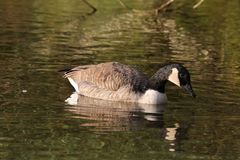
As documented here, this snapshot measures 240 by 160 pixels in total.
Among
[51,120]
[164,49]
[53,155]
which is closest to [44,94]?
[51,120]

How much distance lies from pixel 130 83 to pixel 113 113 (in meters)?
1.54

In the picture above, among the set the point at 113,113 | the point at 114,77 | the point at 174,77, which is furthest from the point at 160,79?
the point at 113,113

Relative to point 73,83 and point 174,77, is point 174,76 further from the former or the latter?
point 73,83

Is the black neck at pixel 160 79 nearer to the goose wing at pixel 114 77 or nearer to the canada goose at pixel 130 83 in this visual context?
the canada goose at pixel 130 83

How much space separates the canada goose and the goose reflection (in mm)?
164

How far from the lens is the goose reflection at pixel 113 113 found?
49.5 feet

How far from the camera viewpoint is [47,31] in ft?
86.8

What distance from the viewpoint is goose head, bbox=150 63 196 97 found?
17266 mm

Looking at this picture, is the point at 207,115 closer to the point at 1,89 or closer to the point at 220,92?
the point at 220,92

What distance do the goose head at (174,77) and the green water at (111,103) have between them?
0.43m

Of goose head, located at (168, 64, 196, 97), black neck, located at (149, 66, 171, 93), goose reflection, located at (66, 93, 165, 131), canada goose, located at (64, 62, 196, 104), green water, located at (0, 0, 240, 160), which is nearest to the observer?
green water, located at (0, 0, 240, 160)

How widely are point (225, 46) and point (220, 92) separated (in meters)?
7.61

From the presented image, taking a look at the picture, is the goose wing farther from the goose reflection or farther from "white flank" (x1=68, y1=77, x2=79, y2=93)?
the goose reflection

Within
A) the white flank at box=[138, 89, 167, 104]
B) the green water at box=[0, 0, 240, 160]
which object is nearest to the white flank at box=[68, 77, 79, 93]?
the green water at box=[0, 0, 240, 160]
